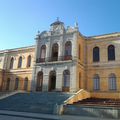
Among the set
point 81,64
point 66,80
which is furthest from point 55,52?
point 66,80

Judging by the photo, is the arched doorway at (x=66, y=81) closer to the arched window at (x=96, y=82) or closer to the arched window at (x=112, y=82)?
the arched window at (x=96, y=82)

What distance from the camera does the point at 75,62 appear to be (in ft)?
75.5

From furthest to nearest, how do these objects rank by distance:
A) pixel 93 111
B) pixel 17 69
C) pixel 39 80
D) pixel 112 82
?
pixel 17 69 < pixel 39 80 < pixel 112 82 < pixel 93 111

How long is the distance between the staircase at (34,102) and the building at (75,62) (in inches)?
119

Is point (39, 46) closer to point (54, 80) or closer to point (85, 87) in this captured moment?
point (54, 80)

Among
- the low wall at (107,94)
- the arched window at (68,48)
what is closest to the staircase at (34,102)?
the low wall at (107,94)

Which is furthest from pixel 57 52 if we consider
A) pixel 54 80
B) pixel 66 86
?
pixel 66 86

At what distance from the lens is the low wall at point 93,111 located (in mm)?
13602

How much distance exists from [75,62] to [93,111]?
9.41 meters

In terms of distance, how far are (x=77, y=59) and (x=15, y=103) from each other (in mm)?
9230

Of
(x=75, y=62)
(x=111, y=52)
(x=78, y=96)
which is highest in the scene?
(x=111, y=52)

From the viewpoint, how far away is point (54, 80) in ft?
84.1

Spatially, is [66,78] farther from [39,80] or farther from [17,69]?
[17,69]

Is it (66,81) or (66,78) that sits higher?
(66,78)
